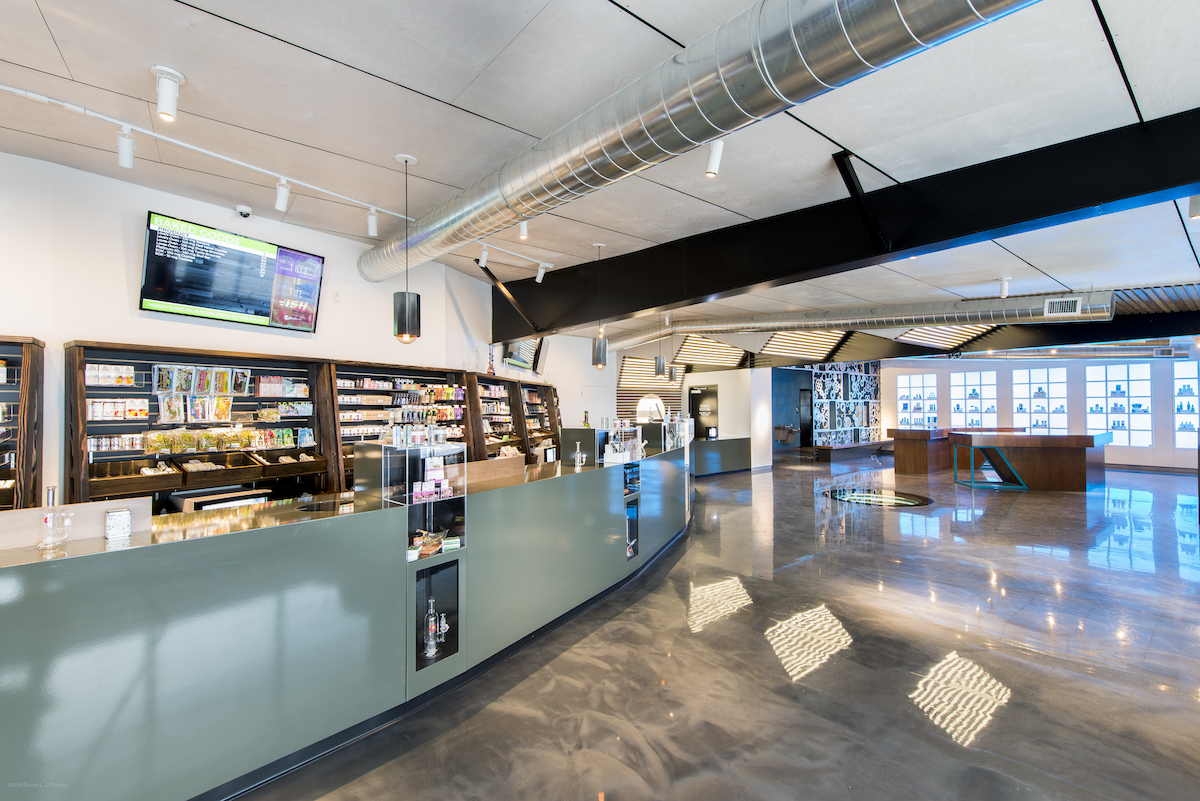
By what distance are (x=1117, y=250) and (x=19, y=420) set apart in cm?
1045

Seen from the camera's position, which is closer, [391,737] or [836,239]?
[391,737]

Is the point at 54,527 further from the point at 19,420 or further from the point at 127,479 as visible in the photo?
the point at 127,479

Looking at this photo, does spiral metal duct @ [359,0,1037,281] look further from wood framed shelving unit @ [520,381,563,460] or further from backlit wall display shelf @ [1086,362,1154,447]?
backlit wall display shelf @ [1086,362,1154,447]

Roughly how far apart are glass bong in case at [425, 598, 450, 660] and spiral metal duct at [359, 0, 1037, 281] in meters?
2.74

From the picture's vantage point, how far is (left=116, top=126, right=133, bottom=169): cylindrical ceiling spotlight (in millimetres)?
3455

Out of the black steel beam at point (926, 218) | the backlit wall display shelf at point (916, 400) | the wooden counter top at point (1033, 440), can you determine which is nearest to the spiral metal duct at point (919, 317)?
the wooden counter top at point (1033, 440)

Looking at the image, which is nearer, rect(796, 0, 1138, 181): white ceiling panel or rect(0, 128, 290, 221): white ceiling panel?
rect(796, 0, 1138, 181): white ceiling panel

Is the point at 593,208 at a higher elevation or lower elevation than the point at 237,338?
higher

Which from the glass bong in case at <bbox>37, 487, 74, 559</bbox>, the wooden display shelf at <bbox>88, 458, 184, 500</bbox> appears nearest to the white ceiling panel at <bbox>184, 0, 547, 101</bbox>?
the glass bong in case at <bbox>37, 487, 74, 559</bbox>

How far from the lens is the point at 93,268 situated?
4.51 metres

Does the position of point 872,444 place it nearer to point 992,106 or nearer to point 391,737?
point 992,106

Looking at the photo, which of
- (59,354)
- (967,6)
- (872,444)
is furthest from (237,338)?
(872,444)

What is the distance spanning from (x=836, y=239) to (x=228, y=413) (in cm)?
614

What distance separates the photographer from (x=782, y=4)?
199cm
